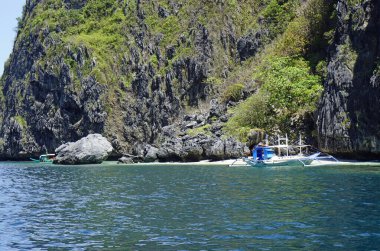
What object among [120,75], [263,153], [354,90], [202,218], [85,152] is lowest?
[202,218]

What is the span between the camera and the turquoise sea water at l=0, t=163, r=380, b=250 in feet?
64.6

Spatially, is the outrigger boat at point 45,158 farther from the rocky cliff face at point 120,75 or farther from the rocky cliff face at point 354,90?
the rocky cliff face at point 354,90

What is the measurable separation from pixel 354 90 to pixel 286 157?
1394 cm

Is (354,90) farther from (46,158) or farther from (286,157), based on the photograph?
(46,158)

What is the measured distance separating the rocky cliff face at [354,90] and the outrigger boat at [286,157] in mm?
2494

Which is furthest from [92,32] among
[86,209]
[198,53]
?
[86,209]

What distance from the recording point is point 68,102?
422 feet

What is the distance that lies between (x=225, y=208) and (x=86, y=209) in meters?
8.86

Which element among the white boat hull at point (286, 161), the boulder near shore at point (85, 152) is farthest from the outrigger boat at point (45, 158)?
the white boat hull at point (286, 161)

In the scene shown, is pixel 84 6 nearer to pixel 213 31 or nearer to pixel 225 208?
pixel 213 31

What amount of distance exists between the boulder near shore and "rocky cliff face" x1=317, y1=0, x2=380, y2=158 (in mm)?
51882

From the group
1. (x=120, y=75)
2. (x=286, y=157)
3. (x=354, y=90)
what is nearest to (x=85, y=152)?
(x=120, y=75)

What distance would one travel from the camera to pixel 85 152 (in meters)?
106

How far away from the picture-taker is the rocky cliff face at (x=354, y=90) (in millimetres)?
64688
